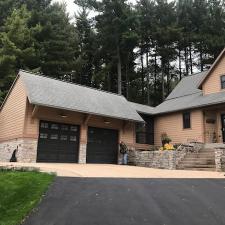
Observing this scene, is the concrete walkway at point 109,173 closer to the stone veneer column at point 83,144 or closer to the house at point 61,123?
the house at point 61,123

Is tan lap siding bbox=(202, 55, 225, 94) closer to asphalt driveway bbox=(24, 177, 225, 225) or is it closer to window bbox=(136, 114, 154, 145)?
window bbox=(136, 114, 154, 145)

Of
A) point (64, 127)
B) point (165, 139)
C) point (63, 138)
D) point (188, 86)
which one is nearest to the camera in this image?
point (63, 138)

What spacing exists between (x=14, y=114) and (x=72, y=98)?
3666mm

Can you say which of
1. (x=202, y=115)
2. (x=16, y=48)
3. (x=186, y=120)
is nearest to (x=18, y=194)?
(x=202, y=115)

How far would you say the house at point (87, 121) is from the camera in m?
17.7

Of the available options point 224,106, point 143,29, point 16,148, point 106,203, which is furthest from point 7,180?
point 143,29

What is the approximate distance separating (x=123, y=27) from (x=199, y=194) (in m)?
28.2

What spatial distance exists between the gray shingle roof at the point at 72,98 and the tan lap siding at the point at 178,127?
2.97 meters

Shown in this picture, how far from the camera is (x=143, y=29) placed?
38.6 metres

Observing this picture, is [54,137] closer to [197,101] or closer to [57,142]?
[57,142]

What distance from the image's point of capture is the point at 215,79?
72.5ft

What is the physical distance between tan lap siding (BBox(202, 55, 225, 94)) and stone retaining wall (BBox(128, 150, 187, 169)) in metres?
6.77

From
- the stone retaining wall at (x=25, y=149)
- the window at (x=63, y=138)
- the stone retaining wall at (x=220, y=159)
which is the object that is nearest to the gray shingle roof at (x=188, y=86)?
the stone retaining wall at (x=220, y=159)

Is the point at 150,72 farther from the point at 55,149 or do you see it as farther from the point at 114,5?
the point at 55,149
